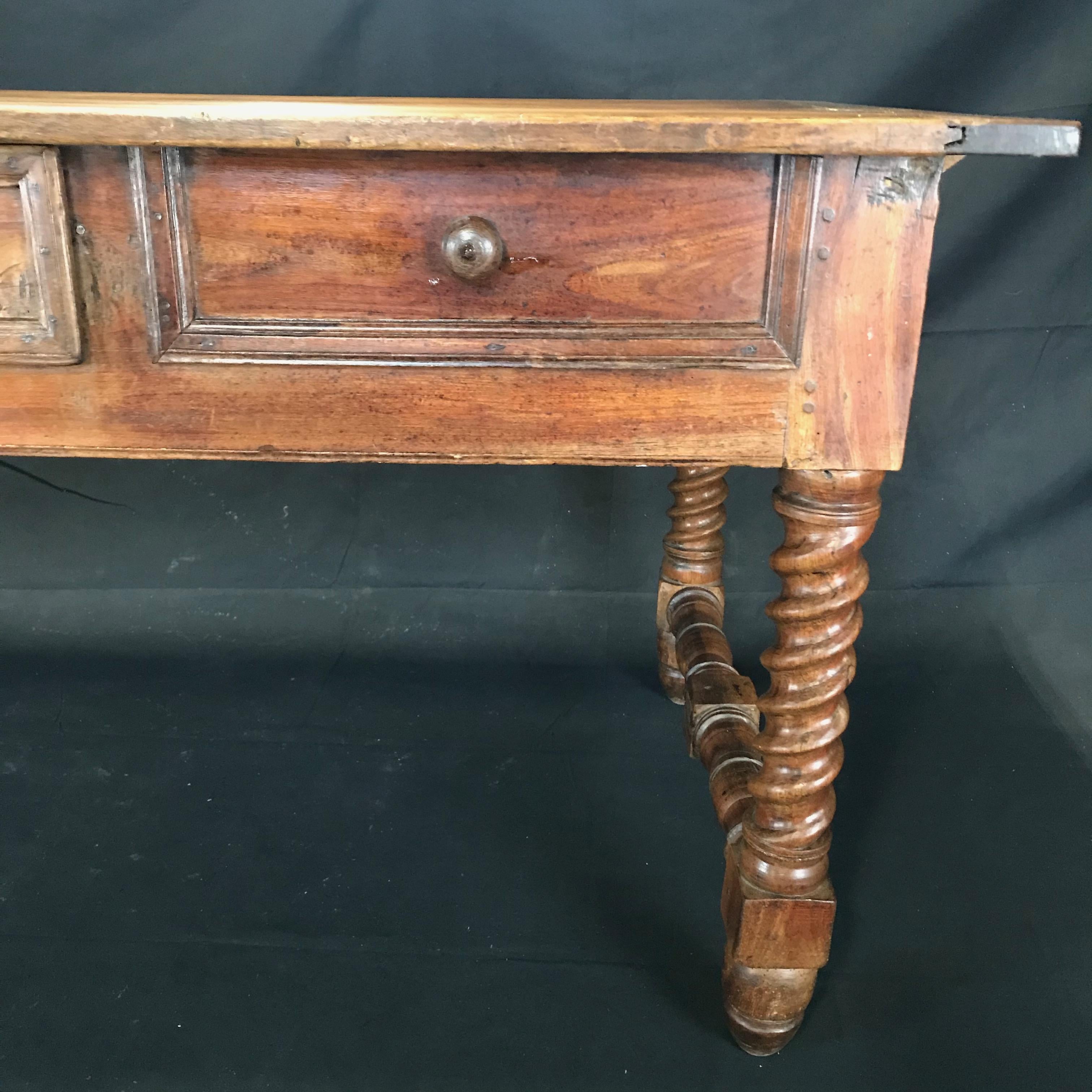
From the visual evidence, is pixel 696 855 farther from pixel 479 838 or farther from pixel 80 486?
pixel 80 486

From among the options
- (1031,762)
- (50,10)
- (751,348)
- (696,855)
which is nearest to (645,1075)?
(696,855)

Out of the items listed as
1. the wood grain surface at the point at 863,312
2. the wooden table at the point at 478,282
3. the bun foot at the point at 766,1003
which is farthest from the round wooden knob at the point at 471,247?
the bun foot at the point at 766,1003

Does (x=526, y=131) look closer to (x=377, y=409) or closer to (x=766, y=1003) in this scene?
(x=377, y=409)

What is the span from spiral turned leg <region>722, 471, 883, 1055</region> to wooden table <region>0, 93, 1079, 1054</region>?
0.01 m

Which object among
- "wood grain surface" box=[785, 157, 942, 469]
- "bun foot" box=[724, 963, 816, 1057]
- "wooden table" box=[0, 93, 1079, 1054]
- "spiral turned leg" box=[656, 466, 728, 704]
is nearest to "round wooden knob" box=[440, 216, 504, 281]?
"wooden table" box=[0, 93, 1079, 1054]

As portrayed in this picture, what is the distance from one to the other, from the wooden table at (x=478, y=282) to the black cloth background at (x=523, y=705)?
1.90ft

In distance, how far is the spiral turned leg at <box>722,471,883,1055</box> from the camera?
40.5 inches

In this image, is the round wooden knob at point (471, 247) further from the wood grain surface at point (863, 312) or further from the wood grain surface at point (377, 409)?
the wood grain surface at point (863, 312)

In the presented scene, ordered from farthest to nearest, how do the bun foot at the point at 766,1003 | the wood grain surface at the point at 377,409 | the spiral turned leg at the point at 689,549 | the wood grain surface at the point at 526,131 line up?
the spiral turned leg at the point at 689,549, the bun foot at the point at 766,1003, the wood grain surface at the point at 377,409, the wood grain surface at the point at 526,131

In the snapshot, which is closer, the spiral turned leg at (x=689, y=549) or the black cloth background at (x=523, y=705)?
the black cloth background at (x=523, y=705)

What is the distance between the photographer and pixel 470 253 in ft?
2.99

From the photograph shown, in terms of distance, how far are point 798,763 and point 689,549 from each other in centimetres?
72

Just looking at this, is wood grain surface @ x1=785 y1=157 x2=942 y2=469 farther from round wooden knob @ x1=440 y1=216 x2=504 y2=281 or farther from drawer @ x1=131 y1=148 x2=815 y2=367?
round wooden knob @ x1=440 y1=216 x2=504 y2=281

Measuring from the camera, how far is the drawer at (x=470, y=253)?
915mm
